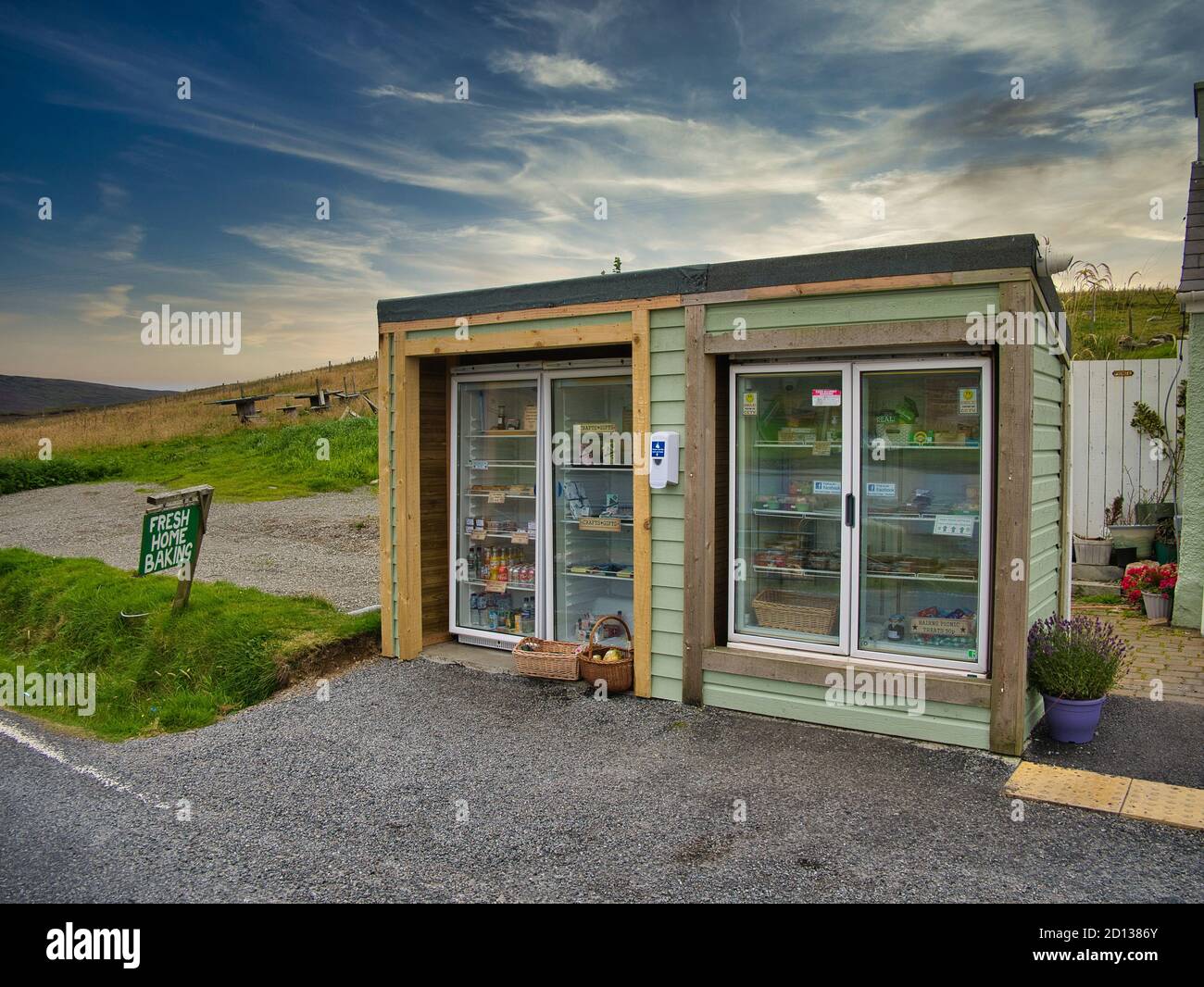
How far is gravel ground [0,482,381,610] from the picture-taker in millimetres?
10711

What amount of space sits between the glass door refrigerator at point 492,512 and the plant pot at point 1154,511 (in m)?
7.46

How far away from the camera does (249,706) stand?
265 inches

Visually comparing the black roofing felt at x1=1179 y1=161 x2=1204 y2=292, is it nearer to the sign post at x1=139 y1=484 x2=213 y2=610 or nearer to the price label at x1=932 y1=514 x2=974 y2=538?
the price label at x1=932 y1=514 x2=974 y2=538

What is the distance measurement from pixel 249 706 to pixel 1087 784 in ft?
18.7

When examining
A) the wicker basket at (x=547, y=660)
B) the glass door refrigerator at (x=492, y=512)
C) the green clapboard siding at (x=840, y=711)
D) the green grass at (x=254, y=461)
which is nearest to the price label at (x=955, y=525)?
the green clapboard siding at (x=840, y=711)

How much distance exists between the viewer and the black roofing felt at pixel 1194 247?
26.8 ft

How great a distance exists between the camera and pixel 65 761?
577 centimetres

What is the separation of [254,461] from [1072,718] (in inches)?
778

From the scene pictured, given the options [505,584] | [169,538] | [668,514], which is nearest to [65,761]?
[169,538]

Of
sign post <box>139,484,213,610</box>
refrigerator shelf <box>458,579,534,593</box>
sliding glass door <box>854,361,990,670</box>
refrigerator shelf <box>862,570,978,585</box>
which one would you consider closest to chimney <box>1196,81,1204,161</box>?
sliding glass door <box>854,361,990,670</box>

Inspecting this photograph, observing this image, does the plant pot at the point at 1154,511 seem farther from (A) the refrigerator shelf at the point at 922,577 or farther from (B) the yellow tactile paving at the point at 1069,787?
(B) the yellow tactile paving at the point at 1069,787

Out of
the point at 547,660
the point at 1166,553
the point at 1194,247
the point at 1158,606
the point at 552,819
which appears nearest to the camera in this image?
the point at 552,819

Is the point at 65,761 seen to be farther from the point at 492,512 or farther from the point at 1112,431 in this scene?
the point at 1112,431

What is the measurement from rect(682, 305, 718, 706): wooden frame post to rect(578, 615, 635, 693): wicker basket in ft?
1.84
